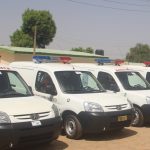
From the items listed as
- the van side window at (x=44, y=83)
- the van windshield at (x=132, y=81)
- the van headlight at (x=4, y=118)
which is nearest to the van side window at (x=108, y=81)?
the van windshield at (x=132, y=81)

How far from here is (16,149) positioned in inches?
332

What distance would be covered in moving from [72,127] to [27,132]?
234cm

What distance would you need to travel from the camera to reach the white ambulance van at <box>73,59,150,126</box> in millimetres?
11578

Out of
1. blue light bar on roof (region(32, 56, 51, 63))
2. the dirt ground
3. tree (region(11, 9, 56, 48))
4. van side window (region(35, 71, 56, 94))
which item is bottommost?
the dirt ground

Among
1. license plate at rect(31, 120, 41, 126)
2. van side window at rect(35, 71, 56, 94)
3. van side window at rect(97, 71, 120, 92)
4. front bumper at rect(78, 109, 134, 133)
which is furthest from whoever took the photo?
van side window at rect(97, 71, 120, 92)

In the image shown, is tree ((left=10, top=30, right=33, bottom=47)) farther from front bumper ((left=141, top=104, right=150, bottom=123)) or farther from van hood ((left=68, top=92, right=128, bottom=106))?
van hood ((left=68, top=92, right=128, bottom=106))

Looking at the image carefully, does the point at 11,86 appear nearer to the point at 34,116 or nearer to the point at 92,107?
the point at 34,116

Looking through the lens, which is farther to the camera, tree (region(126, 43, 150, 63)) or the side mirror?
tree (region(126, 43, 150, 63))

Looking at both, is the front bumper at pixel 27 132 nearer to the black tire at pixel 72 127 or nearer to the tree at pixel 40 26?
the black tire at pixel 72 127

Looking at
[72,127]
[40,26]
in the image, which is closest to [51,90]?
[72,127]

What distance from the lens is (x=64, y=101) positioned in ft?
32.8

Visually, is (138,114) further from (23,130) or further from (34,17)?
(34,17)

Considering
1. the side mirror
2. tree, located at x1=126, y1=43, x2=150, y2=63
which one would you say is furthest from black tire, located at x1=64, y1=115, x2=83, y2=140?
tree, located at x1=126, y1=43, x2=150, y2=63

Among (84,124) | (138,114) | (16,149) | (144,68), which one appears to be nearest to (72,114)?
(84,124)
